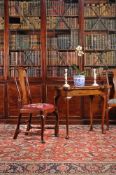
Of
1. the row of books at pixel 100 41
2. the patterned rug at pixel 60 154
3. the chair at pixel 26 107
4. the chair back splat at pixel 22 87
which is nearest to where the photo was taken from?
the patterned rug at pixel 60 154

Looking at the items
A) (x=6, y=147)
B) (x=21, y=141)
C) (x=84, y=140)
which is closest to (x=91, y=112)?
(x=84, y=140)

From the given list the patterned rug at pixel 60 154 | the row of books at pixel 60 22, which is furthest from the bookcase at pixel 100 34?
the patterned rug at pixel 60 154

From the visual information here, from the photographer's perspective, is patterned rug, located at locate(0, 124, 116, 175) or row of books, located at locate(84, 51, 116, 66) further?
row of books, located at locate(84, 51, 116, 66)

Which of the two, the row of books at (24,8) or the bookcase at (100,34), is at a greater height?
the row of books at (24,8)

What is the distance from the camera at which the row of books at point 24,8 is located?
575 cm

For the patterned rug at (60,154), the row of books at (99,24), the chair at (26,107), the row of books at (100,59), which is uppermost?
the row of books at (99,24)

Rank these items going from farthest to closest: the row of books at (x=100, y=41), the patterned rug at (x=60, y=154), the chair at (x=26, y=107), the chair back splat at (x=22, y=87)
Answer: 1. the row of books at (x=100, y=41)
2. the chair back splat at (x=22, y=87)
3. the chair at (x=26, y=107)
4. the patterned rug at (x=60, y=154)

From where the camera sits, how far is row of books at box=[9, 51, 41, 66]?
5.76 m

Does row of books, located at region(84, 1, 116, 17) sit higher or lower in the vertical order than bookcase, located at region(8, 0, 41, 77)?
higher

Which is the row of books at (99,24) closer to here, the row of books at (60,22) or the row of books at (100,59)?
the row of books at (60,22)

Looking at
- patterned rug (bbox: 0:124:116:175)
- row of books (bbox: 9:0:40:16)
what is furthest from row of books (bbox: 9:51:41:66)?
patterned rug (bbox: 0:124:116:175)

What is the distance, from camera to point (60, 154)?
3.71 m

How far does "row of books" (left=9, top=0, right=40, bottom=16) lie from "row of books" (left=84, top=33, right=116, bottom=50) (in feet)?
3.28

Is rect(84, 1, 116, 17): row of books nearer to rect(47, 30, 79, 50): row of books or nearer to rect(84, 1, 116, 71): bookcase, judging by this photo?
rect(84, 1, 116, 71): bookcase
